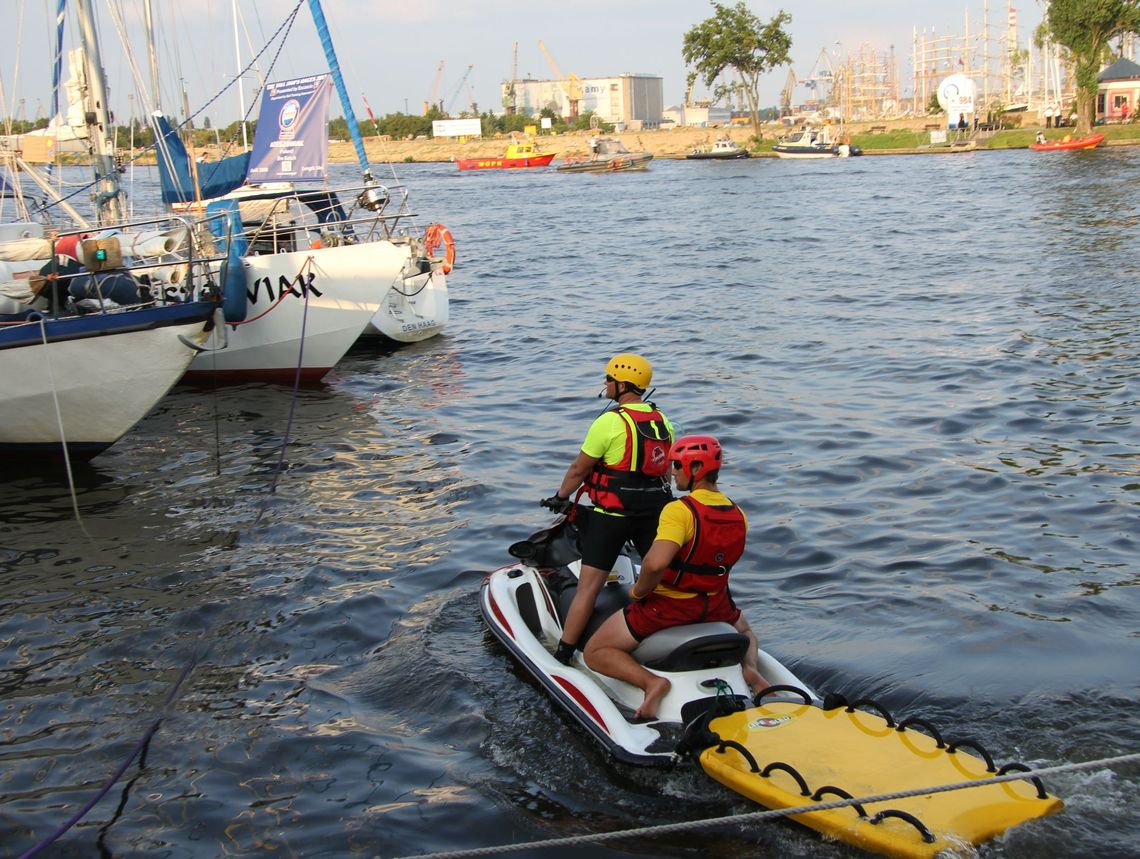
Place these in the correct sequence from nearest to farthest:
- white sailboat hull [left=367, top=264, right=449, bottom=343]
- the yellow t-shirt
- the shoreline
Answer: the yellow t-shirt
white sailboat hull [left=367, top=264, right=449, bottom=343]
the shoreline

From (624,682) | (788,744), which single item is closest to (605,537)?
(624,682)

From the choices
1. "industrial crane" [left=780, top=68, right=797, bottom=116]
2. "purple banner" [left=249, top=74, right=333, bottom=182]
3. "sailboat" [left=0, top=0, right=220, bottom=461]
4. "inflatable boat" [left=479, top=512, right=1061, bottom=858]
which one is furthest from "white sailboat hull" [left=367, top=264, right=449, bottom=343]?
"industrial crane" [left=780, top=68, right=797, bottom=116]

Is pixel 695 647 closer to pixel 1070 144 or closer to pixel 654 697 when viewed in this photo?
pixel 654 697

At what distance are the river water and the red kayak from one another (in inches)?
2066

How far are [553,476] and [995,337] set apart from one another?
30.9 feet

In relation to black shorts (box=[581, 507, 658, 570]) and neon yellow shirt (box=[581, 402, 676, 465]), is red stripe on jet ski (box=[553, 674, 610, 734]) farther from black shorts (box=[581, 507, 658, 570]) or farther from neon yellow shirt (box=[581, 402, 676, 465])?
neon yellow shirt (box=[581, 402, 676, 465])

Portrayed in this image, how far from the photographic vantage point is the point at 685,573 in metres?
6.00

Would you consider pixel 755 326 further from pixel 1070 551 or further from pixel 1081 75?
pixel 1081 75

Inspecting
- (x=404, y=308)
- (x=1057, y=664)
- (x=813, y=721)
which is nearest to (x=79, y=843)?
(x=813, y=721)

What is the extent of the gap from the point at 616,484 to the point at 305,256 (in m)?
10.5

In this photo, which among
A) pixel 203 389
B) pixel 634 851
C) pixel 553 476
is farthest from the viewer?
pixel 203 389

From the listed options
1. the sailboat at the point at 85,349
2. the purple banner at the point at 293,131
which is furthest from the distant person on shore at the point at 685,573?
the purple banner at the point at 293,131

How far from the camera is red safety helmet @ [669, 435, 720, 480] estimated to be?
231 inches

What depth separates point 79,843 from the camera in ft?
19.0
